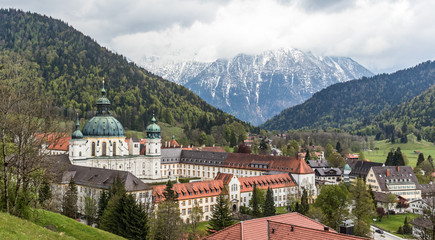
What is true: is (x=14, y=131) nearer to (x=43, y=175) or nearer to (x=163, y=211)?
(x=43, y=175)

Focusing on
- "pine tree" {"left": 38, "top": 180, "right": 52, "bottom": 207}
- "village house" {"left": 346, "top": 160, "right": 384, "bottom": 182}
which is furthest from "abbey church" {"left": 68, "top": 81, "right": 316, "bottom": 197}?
"pine tree" {"left": 38, "top": 180, "right": 52, "bottom": 207}

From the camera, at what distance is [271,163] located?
112 m

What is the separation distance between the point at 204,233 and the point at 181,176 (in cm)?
7460

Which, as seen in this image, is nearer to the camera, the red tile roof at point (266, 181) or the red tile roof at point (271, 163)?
the red tile roof at point (266, 181)

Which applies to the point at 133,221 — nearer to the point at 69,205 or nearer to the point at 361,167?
the point at 69,205

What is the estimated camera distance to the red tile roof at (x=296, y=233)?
1176 inches

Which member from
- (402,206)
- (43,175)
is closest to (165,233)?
(43,175)

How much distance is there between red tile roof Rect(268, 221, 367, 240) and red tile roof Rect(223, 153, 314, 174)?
69.3m

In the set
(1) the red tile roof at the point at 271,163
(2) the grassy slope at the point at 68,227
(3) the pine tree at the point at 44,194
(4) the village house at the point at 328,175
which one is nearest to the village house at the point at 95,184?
(3) the pine tree at the point at 44,194

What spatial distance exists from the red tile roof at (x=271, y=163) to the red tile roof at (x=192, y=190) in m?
24.5

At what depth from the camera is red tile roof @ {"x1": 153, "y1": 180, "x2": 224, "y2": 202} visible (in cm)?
7629

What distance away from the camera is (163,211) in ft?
187

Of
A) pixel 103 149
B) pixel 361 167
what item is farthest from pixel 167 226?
pixel 361 167

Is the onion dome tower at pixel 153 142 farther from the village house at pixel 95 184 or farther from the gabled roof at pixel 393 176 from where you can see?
the gabled roof at pixel 393 176
